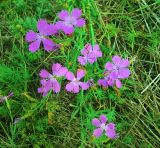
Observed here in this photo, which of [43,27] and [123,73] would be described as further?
[123,73]

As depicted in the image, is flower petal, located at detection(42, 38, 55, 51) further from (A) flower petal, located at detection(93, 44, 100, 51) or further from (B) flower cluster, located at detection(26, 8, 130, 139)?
(A) flower petal, located at detection(93, 44, 100, 51)

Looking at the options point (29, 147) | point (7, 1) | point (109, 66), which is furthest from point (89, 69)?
point (7, 1)

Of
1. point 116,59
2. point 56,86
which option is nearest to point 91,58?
point 116,59

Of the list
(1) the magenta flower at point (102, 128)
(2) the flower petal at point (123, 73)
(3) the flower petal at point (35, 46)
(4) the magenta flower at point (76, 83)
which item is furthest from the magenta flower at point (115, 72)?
(3) the flower petal at point (35, 46)

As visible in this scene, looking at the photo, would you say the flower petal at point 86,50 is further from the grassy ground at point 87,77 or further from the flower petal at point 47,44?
the flower petal at point 47,44

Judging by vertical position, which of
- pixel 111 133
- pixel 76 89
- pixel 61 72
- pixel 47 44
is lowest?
pixel 111 133

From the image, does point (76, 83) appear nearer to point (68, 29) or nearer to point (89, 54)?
point (89, 54)

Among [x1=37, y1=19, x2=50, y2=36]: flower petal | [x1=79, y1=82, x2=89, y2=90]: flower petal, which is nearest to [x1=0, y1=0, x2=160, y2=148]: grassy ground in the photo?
[x1=79, y1=82, x2=89, y2=90]: flower petal
